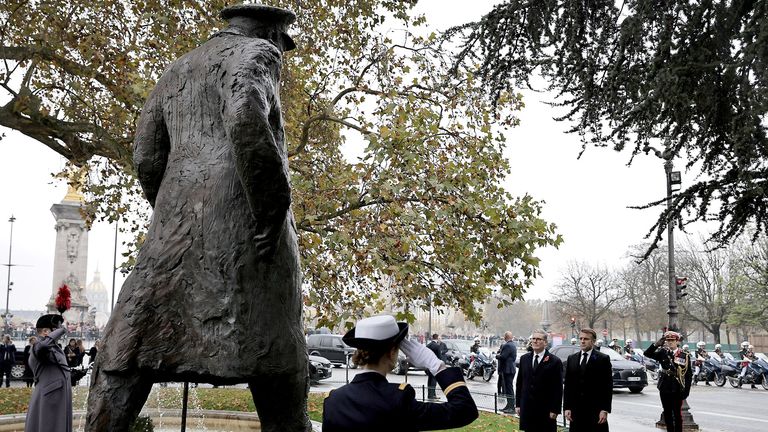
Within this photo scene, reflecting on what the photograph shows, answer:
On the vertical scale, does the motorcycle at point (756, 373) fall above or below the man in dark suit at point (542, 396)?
below

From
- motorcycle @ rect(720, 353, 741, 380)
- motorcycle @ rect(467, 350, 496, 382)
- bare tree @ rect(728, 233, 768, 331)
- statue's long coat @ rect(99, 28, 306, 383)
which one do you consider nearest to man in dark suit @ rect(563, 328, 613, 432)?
statue's long coat @ rect(99, 28, 306, 383)

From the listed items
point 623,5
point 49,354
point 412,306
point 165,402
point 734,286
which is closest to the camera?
point 623,5

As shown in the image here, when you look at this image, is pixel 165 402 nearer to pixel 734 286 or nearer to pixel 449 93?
pixel 449 93

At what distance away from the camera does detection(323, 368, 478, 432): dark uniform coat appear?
8.94ft

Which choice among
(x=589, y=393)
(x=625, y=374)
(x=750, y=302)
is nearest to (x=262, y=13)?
(x=589, y=393)

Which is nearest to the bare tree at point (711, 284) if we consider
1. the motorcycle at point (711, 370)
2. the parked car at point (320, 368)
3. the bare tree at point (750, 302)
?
the bare tree at point (750, 302)

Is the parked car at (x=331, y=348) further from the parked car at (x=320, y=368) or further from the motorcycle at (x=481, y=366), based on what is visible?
the parked car at (x=320, y=368)

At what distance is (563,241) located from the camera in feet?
37.5

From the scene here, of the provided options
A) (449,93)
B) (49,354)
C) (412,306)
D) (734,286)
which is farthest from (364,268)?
(734,286)

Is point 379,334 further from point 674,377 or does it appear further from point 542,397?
point 674,377

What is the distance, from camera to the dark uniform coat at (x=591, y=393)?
8492 mm

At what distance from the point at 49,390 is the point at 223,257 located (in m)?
5.36

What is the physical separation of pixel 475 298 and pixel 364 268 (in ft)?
6.11

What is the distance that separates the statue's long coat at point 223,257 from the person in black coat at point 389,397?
63 centimetres
